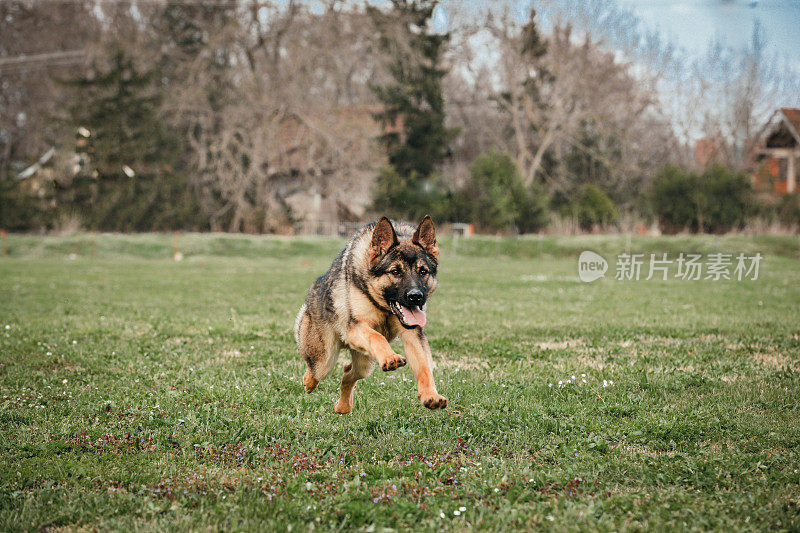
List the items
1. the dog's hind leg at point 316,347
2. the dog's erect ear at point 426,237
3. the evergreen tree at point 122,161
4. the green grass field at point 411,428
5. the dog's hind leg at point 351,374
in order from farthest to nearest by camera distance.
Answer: the evergreen tree at point 122,161 → the dog's hind leg at point 316,347 → the dog's hind leg at point 351,374 → the dog's erect ear at point 426,237 → the green grass field at point 411,428

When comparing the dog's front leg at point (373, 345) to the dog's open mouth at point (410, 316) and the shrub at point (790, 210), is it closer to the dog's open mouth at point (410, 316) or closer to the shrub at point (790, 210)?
the dog's open mouth at point (410, 316)

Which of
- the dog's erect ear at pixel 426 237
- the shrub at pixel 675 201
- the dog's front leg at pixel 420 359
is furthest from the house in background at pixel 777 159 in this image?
the dog's front leg at pixel 420 359

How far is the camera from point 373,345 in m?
4.63

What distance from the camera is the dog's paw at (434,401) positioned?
425cm

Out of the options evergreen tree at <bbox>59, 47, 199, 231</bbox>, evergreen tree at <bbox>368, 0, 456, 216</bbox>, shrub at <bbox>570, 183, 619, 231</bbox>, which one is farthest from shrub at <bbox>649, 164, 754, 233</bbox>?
evergreen tree at <bbox>59, 47, 199, 231</bbox>

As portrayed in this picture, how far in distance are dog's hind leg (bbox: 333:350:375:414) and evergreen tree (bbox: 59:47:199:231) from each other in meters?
33.4

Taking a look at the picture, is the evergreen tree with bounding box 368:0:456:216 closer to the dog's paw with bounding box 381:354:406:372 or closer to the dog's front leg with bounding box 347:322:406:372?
the dog's front leg with bounding box 347:322:406:372

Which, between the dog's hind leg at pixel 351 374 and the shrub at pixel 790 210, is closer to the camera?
the dog's hind leg at pixel 351 374

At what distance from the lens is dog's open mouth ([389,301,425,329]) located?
4.68 meters

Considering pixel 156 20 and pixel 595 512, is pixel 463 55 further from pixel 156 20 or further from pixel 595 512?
pixel 595 512

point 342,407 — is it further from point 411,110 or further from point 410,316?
point 411,110

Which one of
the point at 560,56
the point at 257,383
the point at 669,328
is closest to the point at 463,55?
the point at 560,56

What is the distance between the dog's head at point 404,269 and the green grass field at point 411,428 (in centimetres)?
102

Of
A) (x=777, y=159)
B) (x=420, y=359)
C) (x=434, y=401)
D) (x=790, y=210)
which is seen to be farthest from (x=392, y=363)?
(x=777, y=159)
